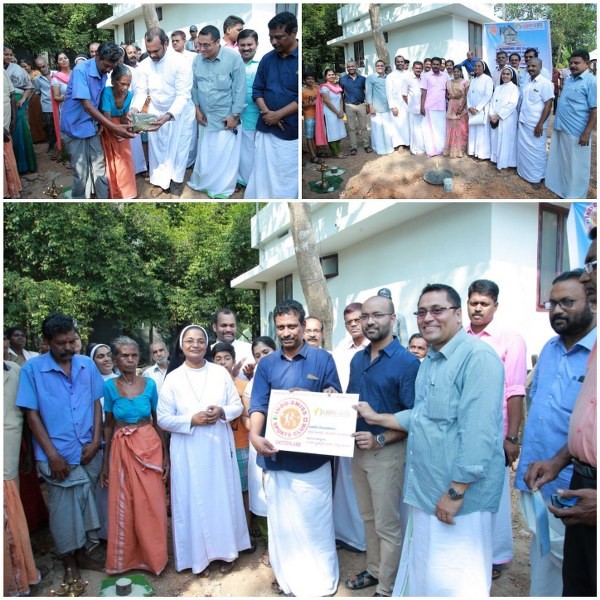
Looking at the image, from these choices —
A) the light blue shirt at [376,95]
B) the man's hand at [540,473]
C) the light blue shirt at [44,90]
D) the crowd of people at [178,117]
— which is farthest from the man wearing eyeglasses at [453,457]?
the light blue shirt at [376,95]

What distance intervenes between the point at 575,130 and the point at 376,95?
315cm

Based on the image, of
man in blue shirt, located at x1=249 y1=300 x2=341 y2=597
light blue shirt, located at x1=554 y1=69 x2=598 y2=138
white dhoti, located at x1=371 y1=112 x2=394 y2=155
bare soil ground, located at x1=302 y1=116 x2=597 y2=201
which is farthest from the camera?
white dhoti, located at x1=371 y1=112 x2=394 y2=155

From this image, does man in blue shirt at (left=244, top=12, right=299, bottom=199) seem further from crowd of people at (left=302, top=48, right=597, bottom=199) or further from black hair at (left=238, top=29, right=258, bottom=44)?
crowd of people at (left=302, top=48, right=597, bottom=199)

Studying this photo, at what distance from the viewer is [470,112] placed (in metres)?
8.38

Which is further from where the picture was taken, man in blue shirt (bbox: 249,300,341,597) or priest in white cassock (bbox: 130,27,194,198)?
priest in white cassock (bbox: 130,27,194,198)

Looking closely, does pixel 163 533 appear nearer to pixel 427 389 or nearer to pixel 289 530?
Answer: pixel 289 530

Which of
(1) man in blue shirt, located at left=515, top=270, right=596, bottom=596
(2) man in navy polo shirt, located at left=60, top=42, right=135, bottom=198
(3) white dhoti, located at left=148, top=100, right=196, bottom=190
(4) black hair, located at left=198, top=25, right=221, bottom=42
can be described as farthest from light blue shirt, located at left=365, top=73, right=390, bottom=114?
(1) man in blue shirt, located at left=515, top=270, right=596, bottom=596

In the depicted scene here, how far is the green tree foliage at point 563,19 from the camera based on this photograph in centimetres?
616

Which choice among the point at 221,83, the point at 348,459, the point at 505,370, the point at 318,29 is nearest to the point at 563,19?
the point at 318,29

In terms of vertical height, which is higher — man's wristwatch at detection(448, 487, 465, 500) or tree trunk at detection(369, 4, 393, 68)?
tree trunk at detection(369, 4, 393, 68)

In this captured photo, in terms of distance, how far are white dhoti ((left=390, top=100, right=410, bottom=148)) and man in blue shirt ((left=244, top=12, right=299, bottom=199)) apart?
3.57 m

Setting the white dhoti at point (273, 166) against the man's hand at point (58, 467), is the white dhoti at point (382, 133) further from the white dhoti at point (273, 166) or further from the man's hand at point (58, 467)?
the man's hand at point (58, 467)

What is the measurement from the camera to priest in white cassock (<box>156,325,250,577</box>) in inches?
158

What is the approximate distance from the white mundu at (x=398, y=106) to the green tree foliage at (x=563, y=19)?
1702 millimetres
